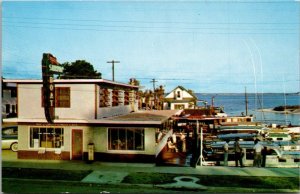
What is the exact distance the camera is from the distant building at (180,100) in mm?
63312

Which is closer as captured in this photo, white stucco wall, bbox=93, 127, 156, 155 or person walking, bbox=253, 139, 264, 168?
person walking, bbox=253, 139, 264, 168

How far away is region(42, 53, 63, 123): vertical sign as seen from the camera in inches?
811

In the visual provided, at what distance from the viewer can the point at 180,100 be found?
63875 mm

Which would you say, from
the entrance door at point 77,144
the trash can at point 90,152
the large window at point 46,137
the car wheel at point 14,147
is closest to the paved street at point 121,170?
the trash can at point 90,152

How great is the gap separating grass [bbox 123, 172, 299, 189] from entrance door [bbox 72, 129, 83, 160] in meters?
5.51

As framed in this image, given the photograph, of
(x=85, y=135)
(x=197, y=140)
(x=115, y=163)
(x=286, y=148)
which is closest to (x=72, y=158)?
(x=85, y=135)

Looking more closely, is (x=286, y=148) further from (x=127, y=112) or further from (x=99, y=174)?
(x=99, y=174)

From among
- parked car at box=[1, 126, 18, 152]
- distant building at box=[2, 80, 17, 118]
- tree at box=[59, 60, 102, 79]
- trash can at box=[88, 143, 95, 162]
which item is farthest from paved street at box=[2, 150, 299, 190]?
tree at box=[59, 60, 102, 79]

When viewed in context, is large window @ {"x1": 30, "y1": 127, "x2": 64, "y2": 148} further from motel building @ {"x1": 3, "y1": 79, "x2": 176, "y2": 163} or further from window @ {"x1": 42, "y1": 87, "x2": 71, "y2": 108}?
window @ {"x1": 42, "y1": 87, "x2": 71, "y2": 108}

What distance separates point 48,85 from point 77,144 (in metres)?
4.56

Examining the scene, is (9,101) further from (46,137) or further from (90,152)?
(90,152)

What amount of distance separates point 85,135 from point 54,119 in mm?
2460

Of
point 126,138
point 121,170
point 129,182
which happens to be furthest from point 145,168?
point 129,182

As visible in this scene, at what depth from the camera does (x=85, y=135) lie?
851 inches
